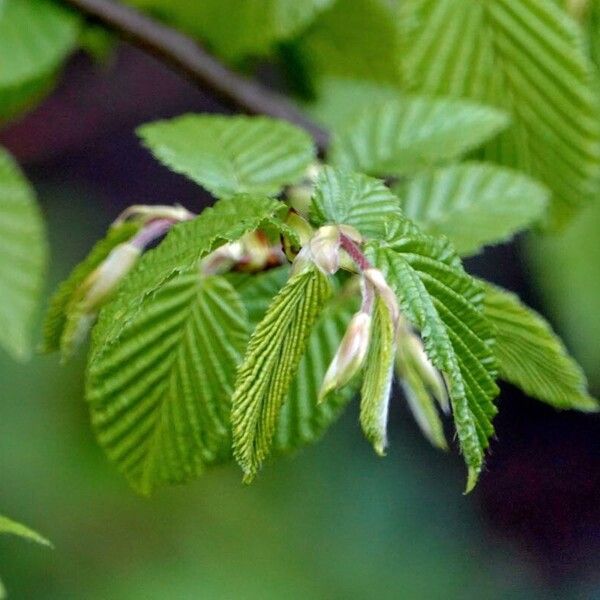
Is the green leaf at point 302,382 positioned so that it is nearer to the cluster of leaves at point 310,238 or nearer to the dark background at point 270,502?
the cluster of leaves at point 310,238

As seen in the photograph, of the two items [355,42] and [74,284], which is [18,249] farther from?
[355,42]

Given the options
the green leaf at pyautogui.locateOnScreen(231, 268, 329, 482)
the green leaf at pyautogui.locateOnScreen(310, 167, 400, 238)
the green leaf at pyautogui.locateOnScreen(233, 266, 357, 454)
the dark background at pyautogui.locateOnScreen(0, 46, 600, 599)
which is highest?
the green leaf at pyautogui.locateOnScreen(310, 167, 400, 238)

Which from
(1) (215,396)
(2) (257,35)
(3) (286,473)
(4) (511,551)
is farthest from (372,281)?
(4) (511,551)

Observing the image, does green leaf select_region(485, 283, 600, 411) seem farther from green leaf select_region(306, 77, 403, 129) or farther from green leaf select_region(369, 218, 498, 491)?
green leaf select_region(306, 77, 403, 129)

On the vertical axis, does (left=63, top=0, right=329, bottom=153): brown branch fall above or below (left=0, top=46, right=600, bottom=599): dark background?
above

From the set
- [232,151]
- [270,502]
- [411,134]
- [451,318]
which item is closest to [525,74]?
[411,134]

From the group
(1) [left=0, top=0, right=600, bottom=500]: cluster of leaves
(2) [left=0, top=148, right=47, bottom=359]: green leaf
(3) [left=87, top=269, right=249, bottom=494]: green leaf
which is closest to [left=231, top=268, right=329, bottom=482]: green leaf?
(1) [left=0, top=0, right=600, bottom=500]: cluster of leaves

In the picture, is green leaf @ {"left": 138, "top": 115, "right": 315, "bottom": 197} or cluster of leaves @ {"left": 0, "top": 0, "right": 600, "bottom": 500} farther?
green leaf @ {"left": 138, "top": 115, "right": 315, "bottom": 197}
